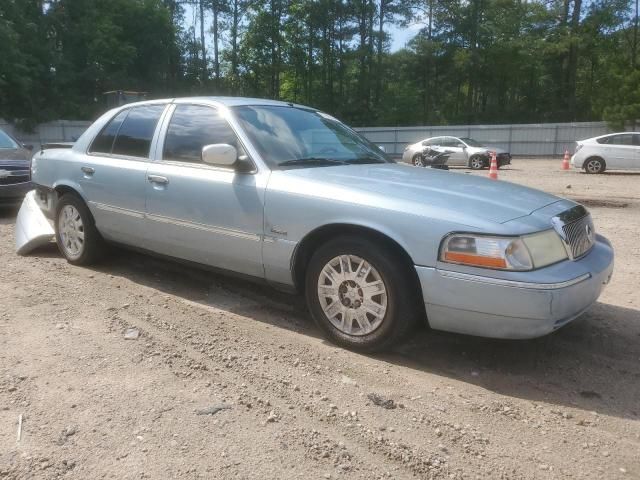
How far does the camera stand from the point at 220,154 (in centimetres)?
381

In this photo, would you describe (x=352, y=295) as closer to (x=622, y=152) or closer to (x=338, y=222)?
(x=338, y=222)

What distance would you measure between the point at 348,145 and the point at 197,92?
160ft

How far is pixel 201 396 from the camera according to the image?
299 cm

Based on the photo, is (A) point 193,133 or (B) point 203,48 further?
(B) point 203,48

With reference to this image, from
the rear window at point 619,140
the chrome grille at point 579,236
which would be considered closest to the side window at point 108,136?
the chrome grille at point 579,236

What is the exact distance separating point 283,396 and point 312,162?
178 centimetres

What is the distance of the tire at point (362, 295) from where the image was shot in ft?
10.9

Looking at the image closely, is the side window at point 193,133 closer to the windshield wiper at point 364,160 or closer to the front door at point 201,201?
the front door at point 201,201

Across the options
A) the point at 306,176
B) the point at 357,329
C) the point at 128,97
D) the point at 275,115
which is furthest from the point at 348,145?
the point at 128,97

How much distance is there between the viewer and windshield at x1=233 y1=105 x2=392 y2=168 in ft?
13.4

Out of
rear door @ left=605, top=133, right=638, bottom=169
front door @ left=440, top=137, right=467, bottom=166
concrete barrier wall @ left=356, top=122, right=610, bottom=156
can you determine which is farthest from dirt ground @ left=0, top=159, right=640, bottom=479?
concrete barrier wall @ left=356, top=122, right=610, bottom=156

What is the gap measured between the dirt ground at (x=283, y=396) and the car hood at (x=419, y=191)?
3.15ft

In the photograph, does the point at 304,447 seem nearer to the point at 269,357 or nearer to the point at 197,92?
the point at 269,357

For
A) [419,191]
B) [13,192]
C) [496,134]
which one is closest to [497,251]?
[419,191]
